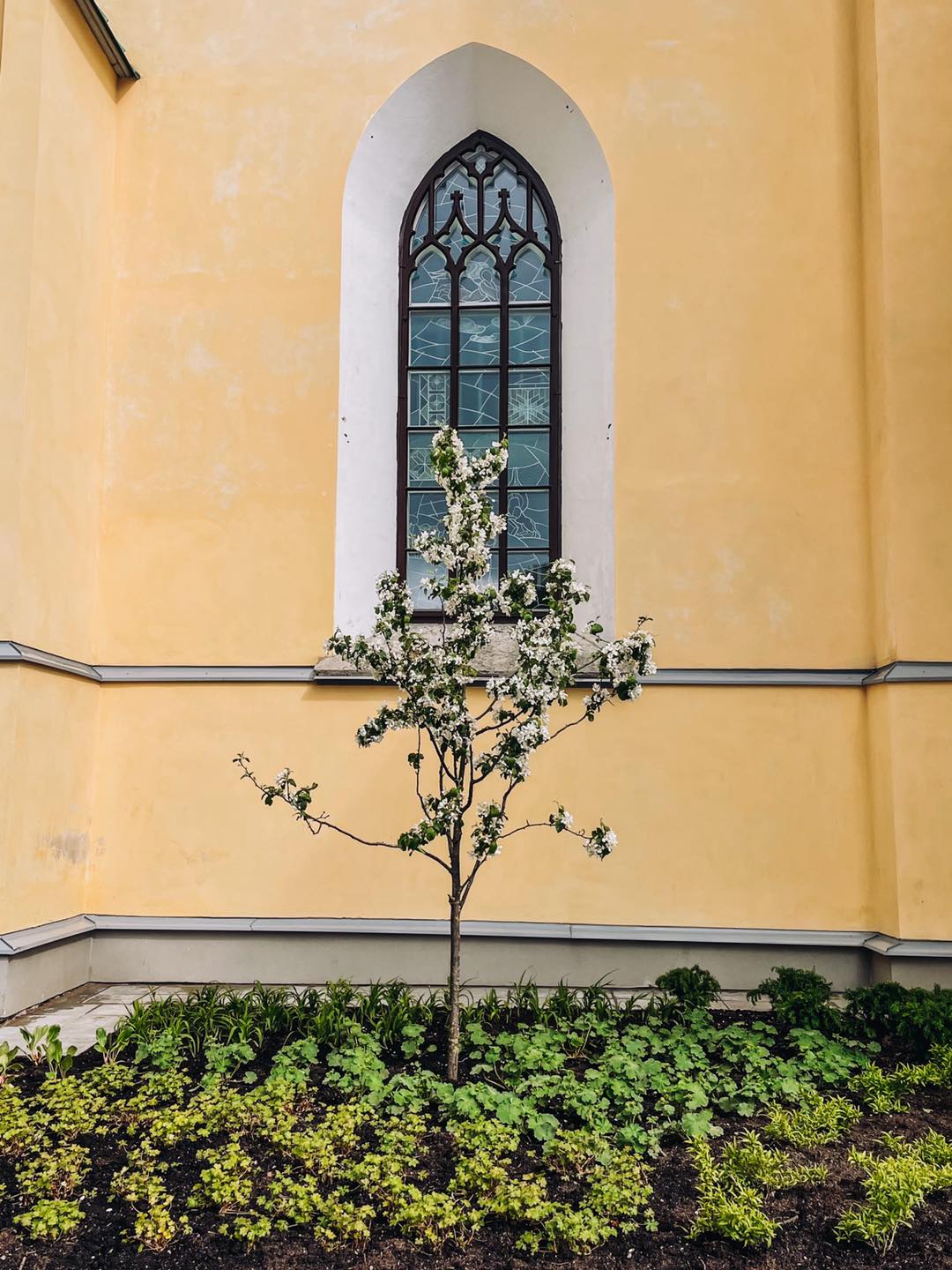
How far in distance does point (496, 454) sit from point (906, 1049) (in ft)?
11.0

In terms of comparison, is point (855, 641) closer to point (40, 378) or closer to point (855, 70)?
point (855, 70)

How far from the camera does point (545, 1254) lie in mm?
3229

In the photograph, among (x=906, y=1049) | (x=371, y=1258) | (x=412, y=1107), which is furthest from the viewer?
(x=906, y=1049)

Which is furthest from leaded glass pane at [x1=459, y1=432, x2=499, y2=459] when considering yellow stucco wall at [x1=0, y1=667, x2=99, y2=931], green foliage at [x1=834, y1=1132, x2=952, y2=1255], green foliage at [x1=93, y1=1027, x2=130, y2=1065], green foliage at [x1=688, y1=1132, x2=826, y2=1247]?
green foliage at [x1=834, y1=1132, x2=952, y2=1255]

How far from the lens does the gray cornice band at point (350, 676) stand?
599 centimetres

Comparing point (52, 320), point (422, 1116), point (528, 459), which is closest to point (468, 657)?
point (422, 1116)

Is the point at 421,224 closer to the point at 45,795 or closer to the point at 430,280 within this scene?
the point at 430,280

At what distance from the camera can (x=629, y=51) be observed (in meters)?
6.82

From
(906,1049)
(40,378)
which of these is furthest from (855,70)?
(906,1049)

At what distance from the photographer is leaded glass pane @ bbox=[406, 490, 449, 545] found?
23.8 ft

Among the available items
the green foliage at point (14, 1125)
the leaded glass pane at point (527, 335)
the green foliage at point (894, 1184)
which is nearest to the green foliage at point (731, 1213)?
the green foliage at point (894, 1184)

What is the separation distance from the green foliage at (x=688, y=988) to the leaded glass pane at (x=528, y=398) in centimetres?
374

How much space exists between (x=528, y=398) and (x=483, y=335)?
1.83 ft

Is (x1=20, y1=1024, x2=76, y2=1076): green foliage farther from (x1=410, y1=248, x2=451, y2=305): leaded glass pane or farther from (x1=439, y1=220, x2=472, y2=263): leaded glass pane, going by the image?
(x1=439, y1=220, x2=472, y2=263): leaded glass pane
